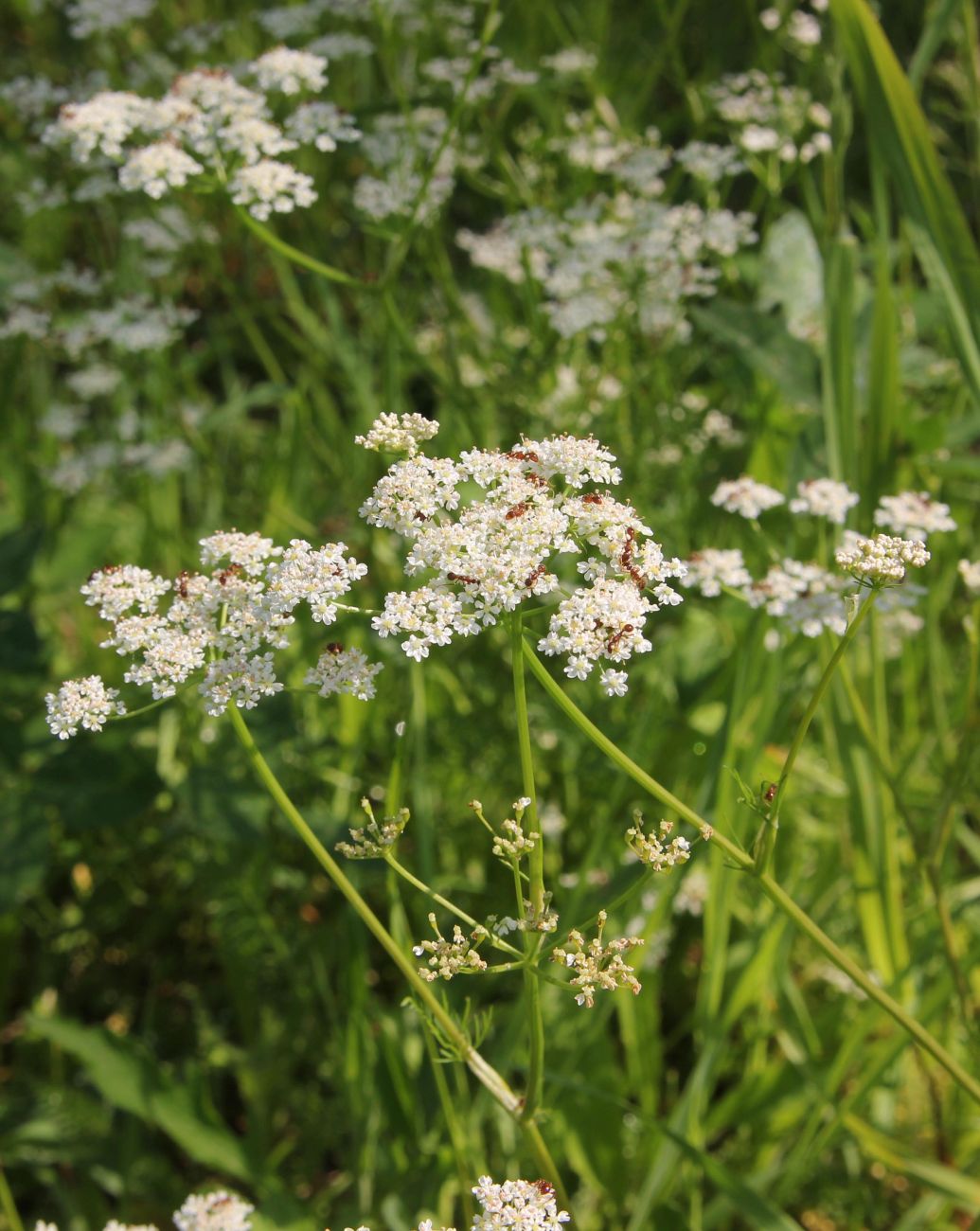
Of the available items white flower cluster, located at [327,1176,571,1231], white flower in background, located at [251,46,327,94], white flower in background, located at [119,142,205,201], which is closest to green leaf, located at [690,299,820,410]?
white flower in background, located at [251,46,327,94]

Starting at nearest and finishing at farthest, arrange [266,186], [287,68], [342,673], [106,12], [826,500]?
[342,673]
[826,500]
[266,186]
[287,68]
[106,12]

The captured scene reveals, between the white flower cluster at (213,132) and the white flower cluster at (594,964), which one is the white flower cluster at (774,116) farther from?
the white flower cluster at (594,964)

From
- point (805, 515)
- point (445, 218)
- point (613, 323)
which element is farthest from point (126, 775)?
point (445, 218)

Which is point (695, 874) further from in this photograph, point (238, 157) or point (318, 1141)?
point (238, 157)

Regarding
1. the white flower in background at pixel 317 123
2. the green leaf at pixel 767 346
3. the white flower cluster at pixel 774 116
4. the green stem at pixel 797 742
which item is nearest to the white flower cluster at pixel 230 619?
the green stem at pixel 797 742

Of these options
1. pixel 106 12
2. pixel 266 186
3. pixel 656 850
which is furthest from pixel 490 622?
pixel 106 12

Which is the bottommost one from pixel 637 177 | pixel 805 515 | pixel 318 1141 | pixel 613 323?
pixel 318 1141

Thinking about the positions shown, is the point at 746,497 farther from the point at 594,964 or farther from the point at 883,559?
the point at 594,964
